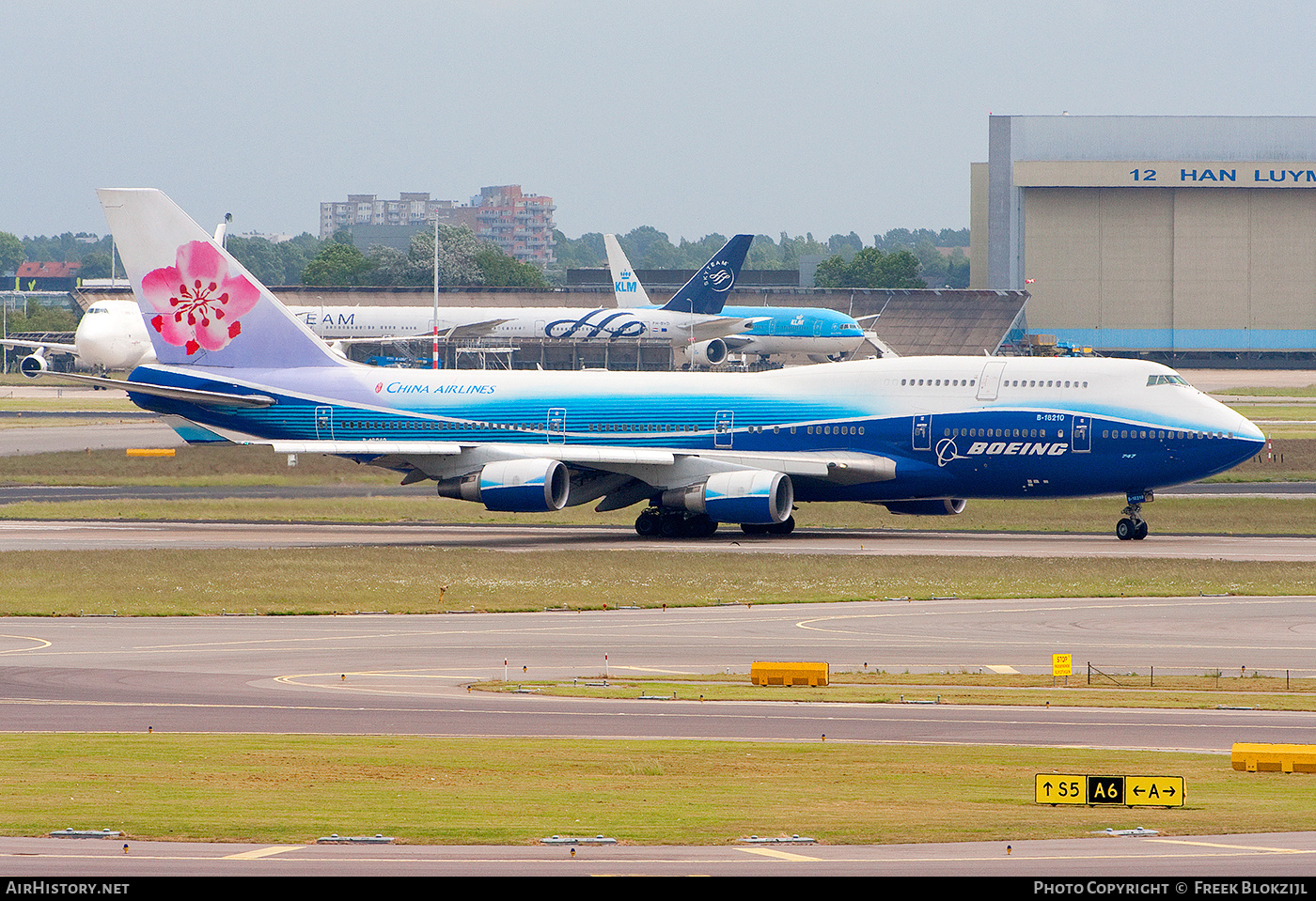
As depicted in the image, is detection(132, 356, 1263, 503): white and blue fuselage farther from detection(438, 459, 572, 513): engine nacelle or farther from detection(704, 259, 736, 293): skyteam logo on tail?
detection(704, 259, 736, 293): skyteam logo on tail

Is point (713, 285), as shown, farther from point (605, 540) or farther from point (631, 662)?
point (631, 662)

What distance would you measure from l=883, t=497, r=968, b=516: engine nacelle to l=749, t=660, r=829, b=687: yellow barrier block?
2702 cm

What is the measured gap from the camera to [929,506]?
190 feet

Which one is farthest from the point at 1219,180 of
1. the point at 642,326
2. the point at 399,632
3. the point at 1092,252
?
the point at 399,632

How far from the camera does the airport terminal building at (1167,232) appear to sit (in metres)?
189

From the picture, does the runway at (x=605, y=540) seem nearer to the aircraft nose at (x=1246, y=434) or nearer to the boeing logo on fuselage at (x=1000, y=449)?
the boeing logo on fuselage at (x=1000, y=449)

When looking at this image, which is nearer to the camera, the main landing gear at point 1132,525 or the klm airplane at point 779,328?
the main landing gear at point 1132,525

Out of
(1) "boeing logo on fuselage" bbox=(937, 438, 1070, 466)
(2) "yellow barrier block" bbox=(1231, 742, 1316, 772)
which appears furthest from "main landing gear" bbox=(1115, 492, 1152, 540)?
(2) "yellow barrier block" bbox=(1231, 742, 1316, 772)

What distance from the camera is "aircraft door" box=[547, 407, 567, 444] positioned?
192 ft

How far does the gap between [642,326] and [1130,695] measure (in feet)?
367

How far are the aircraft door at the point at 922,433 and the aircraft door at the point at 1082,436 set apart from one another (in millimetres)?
4519

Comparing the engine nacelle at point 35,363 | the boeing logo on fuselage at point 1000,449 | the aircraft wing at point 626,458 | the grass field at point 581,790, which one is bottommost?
the grass field at point 581,790

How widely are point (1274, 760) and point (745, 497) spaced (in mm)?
32518

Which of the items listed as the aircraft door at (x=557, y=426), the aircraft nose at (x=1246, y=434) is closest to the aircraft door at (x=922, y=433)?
the aircraft nose at (x=1246, y=434)
